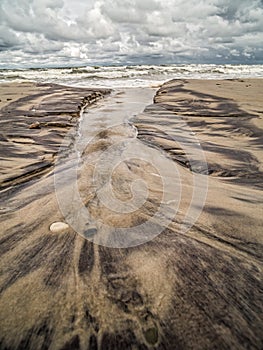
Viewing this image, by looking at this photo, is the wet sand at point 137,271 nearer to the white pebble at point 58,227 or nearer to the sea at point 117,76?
the white pebble at point 58,227

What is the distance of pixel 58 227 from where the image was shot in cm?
183

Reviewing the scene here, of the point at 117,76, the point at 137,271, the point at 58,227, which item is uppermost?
the point at 137,271

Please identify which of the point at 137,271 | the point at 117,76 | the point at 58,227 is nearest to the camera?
the point at 137,271

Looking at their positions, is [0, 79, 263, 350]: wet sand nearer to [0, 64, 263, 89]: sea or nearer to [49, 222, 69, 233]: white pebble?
[49, 222, 69, 233]: white pebble

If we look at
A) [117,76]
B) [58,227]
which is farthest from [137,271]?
[117,76]

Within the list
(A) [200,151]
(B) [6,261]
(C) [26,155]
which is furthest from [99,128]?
(B) [6,261]

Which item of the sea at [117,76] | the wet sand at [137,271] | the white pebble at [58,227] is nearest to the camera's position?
the wet sand at [137,271]

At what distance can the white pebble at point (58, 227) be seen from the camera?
5.95ft

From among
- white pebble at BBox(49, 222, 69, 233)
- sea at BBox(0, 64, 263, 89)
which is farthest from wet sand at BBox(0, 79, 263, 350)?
sea at BBox(0, 64, 263, 89)

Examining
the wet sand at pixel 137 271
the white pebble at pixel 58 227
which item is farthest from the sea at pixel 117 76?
A: the white pebble at pixel 58 227

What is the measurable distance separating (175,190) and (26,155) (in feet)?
7.63

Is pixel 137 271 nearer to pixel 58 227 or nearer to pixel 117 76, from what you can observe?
pixel 58 227

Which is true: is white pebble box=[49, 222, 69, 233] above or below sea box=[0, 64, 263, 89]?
above

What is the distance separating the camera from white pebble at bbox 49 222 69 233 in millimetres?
1812
